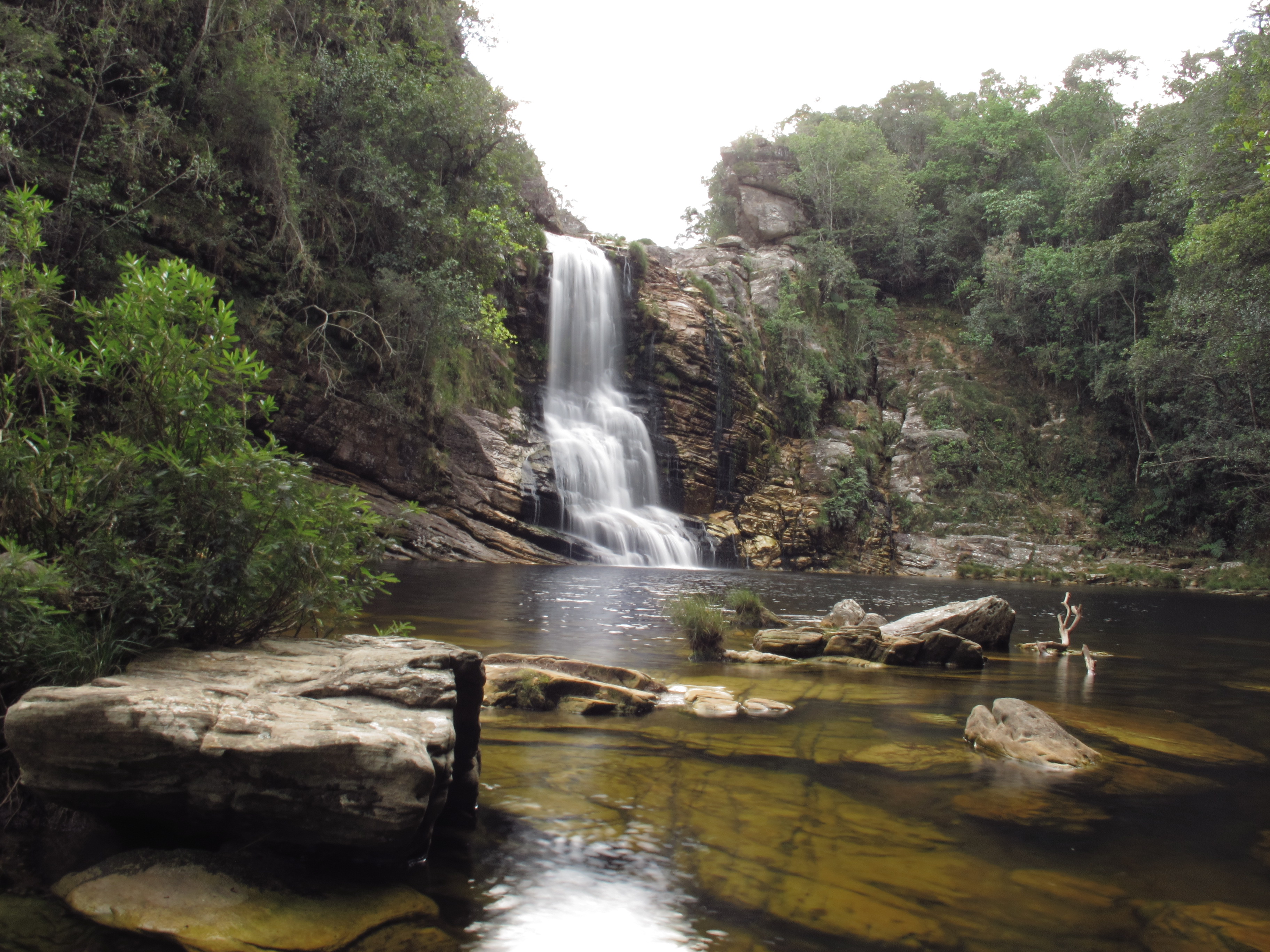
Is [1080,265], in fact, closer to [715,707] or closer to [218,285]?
[218,285]

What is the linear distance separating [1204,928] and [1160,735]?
3715 millimetres

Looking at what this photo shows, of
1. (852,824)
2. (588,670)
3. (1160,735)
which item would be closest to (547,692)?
(588,670)

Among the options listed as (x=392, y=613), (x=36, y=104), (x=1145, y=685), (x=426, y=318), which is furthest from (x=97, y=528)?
(x=426, y=318)

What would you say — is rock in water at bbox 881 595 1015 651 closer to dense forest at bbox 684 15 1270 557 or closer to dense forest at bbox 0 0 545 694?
dense forest at bbox 0 0 545 694

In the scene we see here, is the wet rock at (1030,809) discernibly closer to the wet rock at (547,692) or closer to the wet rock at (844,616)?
the wet rock at (547,692)

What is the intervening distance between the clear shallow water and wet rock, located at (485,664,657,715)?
6.3 inches

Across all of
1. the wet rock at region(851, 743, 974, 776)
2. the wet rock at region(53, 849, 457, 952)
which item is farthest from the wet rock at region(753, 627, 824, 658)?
the wet rock at region(53, 849, 457, 952)

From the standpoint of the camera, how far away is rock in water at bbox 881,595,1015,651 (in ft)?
32.4

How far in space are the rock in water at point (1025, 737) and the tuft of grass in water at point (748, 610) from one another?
222 inches

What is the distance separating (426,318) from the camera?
1812 centimetres

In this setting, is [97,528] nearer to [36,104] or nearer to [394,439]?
[36,104]

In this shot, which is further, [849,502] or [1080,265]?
[1080,265]

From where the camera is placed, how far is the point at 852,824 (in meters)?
3.78

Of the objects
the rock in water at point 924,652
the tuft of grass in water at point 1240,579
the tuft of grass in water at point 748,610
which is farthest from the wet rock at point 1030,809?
the tuft of grass in water at point 1240,579
